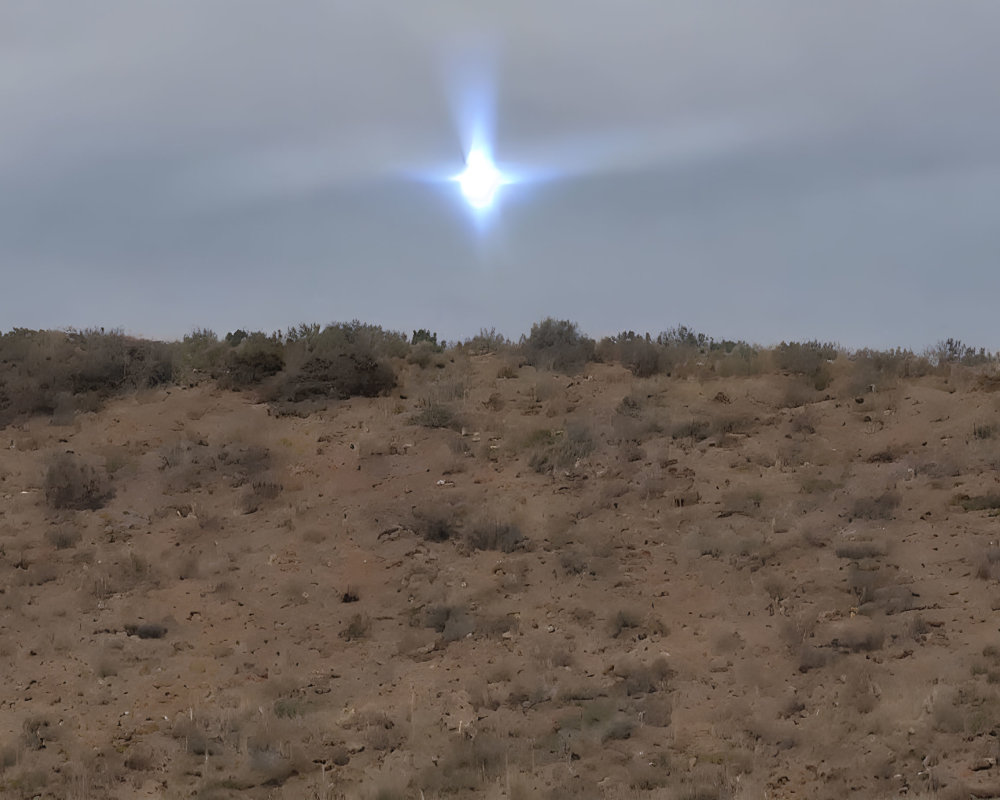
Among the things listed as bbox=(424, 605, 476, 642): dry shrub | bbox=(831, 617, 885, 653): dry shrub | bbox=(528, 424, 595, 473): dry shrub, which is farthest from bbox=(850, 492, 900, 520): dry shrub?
bbox=(424, 605, 476, 642): dry shrub

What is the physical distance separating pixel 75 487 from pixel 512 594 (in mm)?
9531

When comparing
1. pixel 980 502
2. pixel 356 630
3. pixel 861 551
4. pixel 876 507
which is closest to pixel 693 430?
pixel 876 507

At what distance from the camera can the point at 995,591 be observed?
14.5 m

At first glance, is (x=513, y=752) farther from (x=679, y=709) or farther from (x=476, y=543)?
(x=476, y=543)

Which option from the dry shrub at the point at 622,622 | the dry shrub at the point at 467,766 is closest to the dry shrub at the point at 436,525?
the dry shrub at the point at 622,622

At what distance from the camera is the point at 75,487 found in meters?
20.6

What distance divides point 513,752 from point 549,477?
829cm

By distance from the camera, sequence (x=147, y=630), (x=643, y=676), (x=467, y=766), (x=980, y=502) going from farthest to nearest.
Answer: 1. (x=980, y=502)
2. (x=147, y=630)
3. (x=643, y=676)
4. (x=467, y=766)

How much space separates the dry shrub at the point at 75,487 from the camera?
20391mm

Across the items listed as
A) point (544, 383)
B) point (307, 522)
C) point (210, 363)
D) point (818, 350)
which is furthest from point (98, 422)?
point (818, 350)

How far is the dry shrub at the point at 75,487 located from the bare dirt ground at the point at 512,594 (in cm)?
5

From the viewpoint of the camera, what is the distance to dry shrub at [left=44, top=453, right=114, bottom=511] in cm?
2039

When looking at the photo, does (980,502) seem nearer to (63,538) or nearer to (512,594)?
(512,594)

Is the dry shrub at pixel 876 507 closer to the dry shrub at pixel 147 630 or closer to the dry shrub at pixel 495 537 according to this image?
the dry shrub at pixel 495 537
